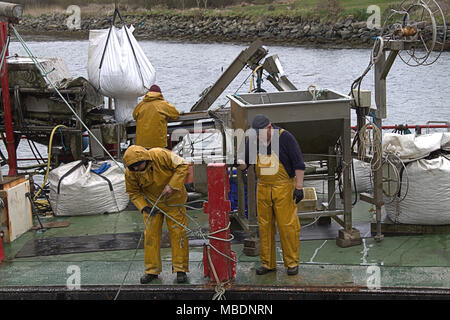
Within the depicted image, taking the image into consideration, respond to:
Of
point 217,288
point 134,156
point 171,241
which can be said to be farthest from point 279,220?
point 134,156

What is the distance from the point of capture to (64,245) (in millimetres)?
7531

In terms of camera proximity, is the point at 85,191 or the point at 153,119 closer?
the point at 153,119

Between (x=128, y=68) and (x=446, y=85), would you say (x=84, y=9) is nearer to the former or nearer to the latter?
(x=446, y=85)

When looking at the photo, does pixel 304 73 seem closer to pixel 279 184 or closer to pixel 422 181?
pixel 422 181

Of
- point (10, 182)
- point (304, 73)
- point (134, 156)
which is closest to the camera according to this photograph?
point (134, 156)

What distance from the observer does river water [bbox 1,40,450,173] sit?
24.8m

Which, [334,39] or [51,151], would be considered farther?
[334,39]

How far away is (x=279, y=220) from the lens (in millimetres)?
6113

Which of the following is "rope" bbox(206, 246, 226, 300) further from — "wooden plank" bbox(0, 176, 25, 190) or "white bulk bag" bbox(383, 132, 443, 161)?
"wooden plank" bbox(0, 176, 25, 190)

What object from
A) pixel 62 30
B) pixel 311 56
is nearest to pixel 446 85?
pixel 311 56

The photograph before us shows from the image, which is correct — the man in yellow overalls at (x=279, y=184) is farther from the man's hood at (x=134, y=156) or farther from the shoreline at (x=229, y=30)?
the shoreline at (x=229, y=30)

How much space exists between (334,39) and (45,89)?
3537cm

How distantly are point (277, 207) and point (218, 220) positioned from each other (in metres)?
0.55

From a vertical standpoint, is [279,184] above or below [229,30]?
below
